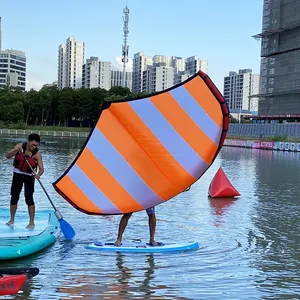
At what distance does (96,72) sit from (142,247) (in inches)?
6724

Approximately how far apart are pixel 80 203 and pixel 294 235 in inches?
169

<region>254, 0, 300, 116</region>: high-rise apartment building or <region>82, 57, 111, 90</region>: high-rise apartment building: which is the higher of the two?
<region>82, 57, 111, 90</region>: high-rise apartment building

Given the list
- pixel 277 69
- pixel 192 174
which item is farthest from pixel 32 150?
pixel 277 69

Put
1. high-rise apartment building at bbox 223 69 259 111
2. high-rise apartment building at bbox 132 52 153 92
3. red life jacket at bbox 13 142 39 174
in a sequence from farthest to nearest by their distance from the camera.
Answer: high-rise apartment building at bbox 223 69 259 111, high-rise apartment building at bbox 132 52 153 92, red life jacket at bbox 13 142 39 174

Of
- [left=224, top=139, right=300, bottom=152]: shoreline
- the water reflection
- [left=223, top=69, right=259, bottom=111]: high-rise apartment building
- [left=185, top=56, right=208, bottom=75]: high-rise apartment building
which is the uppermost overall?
[left=185, top=56, right=208, bottom=75]: high-rise apartment building

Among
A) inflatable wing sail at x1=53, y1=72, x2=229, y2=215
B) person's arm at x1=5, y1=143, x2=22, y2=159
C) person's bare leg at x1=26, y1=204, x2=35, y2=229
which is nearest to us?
inflatable wing sail at x1=53, y1=72, x2=229, y2=215

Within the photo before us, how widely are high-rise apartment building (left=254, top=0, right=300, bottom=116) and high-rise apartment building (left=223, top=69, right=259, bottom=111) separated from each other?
10247 centimetres

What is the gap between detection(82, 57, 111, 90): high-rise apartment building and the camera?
568 feet

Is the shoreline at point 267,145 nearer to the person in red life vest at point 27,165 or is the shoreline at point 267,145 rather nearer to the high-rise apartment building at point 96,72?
the person in red life vest at point 27,165

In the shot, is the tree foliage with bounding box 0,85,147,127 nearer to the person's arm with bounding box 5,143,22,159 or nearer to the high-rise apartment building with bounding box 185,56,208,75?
the person's arm with bounding box 5,143,22,159

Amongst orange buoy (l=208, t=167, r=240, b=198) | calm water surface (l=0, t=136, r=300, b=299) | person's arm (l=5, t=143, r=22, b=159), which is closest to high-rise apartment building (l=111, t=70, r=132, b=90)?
orange buoy (l=208, t=167, r=240, b=198)

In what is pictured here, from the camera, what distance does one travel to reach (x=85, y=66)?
178m

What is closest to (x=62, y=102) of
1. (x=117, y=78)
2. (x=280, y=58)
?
(x=280, y=58)

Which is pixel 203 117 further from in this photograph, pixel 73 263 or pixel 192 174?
pixel 73 263
